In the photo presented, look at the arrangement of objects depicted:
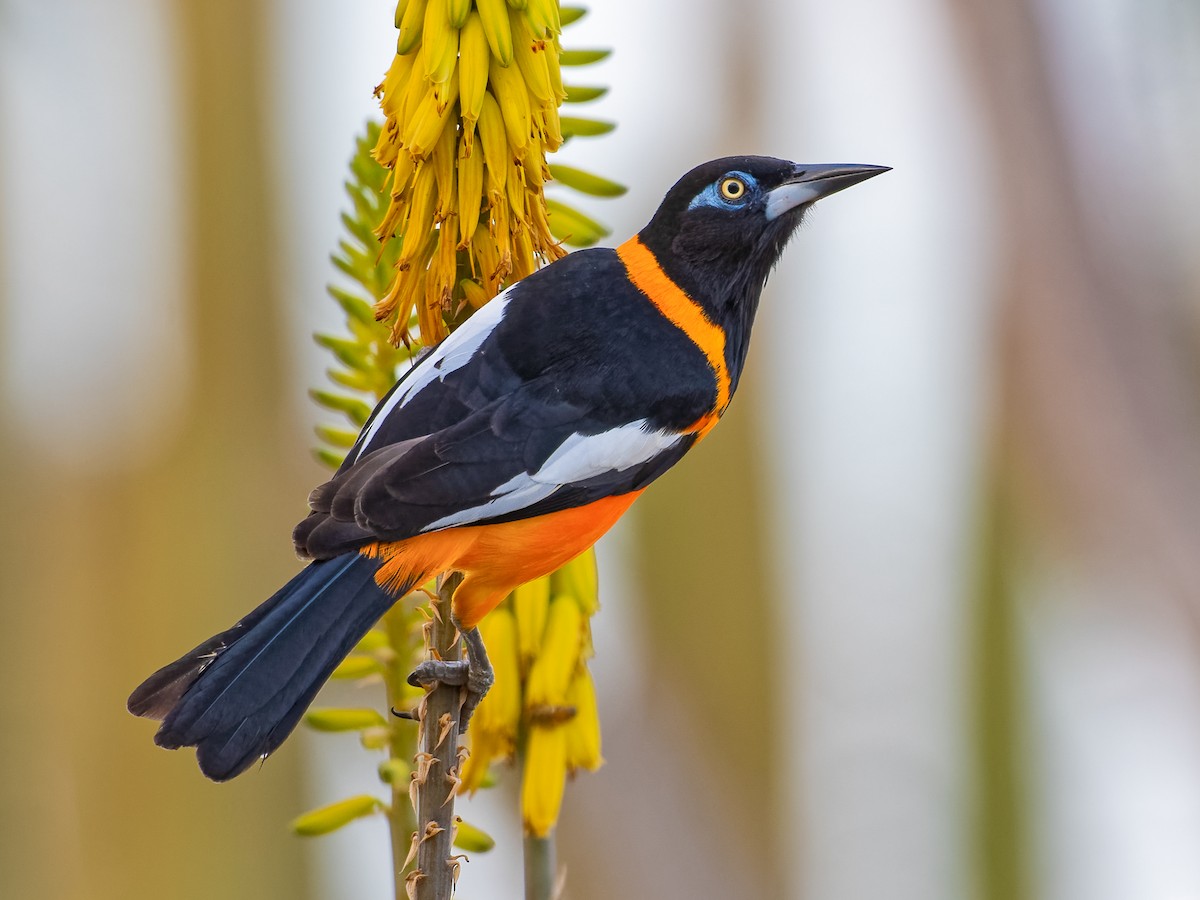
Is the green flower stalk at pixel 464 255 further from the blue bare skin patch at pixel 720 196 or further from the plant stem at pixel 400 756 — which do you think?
the blue bare skin patch at pixel 720 196

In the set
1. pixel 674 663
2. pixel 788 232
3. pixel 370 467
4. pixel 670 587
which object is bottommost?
pixel 674 663

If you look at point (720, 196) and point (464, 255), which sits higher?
point (720, 196)

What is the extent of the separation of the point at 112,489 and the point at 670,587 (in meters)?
1.29

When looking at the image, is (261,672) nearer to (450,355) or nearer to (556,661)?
(556,661)

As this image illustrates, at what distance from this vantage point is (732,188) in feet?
7.29

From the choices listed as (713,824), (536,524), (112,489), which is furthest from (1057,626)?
(112,489)

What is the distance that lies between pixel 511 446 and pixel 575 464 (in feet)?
0.33

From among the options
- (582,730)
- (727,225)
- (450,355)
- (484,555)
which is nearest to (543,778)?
(582,730)

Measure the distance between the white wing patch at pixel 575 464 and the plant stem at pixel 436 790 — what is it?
0.35m

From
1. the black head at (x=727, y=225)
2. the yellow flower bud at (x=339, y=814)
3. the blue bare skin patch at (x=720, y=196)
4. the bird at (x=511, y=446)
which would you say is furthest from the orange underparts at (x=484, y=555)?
the blue bare skin patch at (x=720, y=196)

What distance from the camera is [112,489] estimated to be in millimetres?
2738

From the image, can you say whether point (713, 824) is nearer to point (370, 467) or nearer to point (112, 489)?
point (112, 489)

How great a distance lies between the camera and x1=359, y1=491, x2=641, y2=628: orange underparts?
1682mm

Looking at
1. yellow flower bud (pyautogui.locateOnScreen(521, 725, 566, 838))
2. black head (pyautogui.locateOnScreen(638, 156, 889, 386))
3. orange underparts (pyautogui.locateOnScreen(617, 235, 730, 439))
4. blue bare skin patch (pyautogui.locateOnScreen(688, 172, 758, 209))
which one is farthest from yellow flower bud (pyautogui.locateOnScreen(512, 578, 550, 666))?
blue bare skin patch (pyautogui.locateOnScreen(688, 172, 758, 209))
